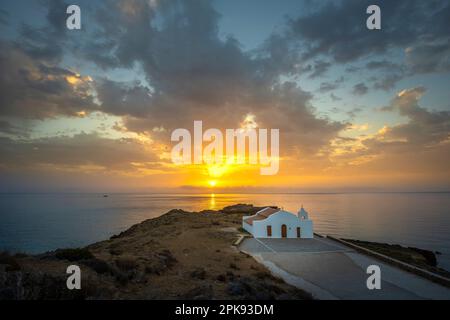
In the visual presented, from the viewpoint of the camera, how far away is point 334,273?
17.5 metres

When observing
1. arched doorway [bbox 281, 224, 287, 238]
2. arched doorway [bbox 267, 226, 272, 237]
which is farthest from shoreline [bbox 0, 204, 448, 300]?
arched doorway [bbox 281, 224, 287, 238]

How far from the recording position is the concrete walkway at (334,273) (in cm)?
1362

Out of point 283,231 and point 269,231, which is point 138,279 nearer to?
point 269,231

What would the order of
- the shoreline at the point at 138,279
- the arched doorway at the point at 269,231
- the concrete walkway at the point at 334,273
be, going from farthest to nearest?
1. the arched doorway at the point at 269,231
2. the concrete walkway at the point at 334,273
3. the shoreline at the point at 138,279

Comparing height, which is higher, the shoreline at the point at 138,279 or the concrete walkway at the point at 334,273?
the shoreline at the point at 138,279

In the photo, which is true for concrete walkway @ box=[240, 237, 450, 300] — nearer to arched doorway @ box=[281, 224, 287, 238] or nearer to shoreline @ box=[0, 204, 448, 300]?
shoreline @ box=[0, 204, 448, 300]

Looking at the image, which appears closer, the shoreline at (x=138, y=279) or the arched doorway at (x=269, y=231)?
the shoreline at (x=138, y=279)


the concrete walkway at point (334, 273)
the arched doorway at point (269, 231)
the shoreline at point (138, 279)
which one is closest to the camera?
the shoreline at point (138, 279)

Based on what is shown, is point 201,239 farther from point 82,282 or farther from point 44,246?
point 44,246

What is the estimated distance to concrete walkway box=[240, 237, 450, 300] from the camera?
13625 mm

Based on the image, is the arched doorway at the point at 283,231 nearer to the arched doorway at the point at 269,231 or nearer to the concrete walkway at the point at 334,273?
the arched doorway at the point at 269,231

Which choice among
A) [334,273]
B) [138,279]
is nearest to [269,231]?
[334,273]

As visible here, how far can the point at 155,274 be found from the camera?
14.4 meters

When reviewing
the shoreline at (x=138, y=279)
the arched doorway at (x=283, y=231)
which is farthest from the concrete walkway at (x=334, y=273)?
the arched doorway at (x=283, y=231)
